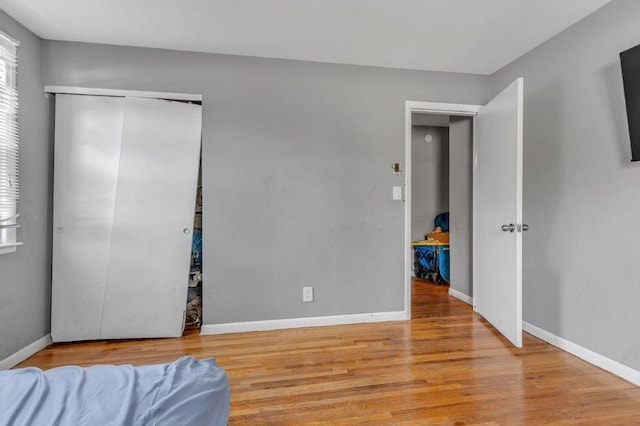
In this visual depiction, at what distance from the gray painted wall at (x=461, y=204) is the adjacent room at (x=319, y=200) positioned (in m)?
0.50

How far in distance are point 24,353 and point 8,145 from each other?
1444mm

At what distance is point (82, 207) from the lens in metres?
2.55

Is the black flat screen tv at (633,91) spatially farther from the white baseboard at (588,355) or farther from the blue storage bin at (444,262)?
the blue storage bin at (444,262)

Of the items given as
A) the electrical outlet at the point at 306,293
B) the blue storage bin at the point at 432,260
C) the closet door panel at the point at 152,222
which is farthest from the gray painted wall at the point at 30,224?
the blue storage bin at the point at 432,260

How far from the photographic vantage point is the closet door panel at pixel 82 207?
252cm

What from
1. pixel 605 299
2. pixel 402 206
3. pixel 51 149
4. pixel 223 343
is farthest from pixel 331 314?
pixel 51 149

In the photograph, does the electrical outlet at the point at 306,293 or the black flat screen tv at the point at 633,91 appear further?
the electrical outlet at the point at 306,293

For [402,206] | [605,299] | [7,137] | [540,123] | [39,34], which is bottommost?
[605,299]

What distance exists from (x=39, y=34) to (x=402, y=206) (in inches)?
127

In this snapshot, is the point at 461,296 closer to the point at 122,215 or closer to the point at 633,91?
the point at 633,91

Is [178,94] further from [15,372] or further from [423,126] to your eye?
[423,126]

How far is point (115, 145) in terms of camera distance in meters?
2.59

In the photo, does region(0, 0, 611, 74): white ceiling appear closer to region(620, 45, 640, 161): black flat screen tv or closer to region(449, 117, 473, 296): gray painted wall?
region(620, 45, 640, 161): black flat screen tv

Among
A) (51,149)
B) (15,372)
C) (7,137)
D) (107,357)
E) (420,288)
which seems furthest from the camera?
(420,288)
